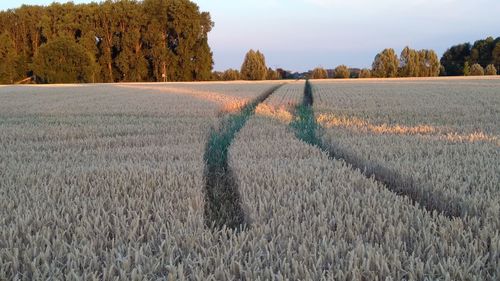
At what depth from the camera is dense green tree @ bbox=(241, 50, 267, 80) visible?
254ft

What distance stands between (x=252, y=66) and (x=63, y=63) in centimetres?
3073

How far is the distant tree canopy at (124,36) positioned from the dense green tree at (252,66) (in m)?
8.87

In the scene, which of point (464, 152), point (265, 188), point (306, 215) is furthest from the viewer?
point (464, 152)

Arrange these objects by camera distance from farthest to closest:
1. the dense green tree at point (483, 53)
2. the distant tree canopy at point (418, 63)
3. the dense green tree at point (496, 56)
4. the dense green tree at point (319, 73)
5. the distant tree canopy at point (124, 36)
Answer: the dense green tree at point (319, 73)
the dense green tree at point (483, 53)
the dense green tree at point (496, 56)
the distant tree canopy at point (418, 63)
the distant tree canopy at point (124, 36)

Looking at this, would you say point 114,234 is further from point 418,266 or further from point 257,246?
point 418,266

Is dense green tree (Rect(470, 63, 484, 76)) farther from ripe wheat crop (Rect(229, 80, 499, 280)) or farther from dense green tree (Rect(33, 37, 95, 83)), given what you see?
ripe wheat crop (Rect(229, 80, 499, 280))

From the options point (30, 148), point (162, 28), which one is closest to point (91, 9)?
point (162, 28)

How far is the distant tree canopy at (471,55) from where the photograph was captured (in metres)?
79.9

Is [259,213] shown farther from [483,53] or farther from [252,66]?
[483,53]

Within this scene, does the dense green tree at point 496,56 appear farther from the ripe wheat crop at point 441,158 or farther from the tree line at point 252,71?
the ripe wheat crop at point 441,158

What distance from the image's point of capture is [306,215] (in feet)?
7.89

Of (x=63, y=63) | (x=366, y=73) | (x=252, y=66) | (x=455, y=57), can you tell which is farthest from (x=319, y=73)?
(x=63, y=63)

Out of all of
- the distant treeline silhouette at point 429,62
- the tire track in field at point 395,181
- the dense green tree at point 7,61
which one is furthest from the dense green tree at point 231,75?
the tire track in field at point 395,181

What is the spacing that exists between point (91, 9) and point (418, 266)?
3034 inches
